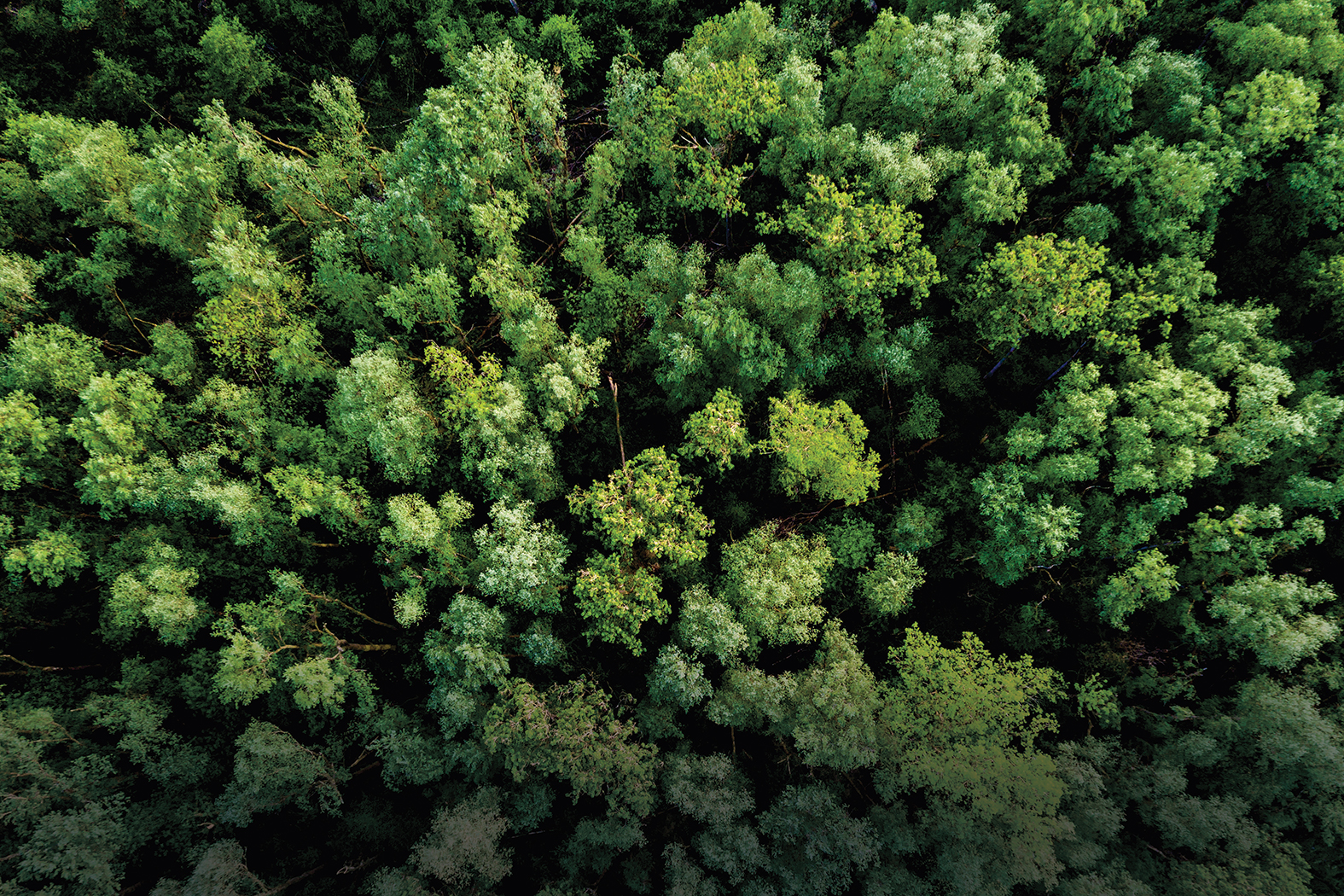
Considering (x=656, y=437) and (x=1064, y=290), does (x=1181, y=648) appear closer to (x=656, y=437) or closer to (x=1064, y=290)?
(x=1064, y=290)

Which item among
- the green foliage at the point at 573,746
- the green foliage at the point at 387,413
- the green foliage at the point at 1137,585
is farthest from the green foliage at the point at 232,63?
the green foliage at the point at 1137,585

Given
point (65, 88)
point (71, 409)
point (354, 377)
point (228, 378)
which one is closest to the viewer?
point (354, 377)

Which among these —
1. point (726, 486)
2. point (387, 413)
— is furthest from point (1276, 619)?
point (387, 413)

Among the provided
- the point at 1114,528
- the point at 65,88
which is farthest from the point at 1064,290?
the point at 65,88

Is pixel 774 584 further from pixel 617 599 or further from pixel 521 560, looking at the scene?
pixel 521 560

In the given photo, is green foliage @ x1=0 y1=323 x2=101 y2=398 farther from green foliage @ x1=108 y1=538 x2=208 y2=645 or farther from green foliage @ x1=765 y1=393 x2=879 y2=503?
green foliage @ x1=765 y1=393 x2=879 y2=503

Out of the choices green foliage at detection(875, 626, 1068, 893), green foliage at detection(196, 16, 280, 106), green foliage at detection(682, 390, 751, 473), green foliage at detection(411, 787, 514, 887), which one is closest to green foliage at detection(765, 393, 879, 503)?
green foliage at detection(682, 390, 751, 473)
